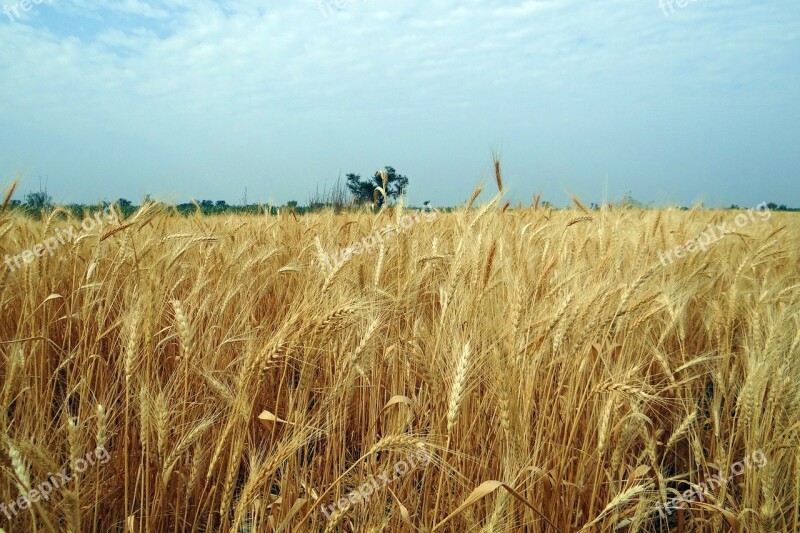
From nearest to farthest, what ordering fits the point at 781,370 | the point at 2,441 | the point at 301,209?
the point at 2,441, the point at 781,370, the point at 301,209

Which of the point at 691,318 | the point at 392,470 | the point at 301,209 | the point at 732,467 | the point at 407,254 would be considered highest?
the point at 301,209

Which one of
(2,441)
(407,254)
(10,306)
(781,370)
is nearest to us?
(2,441)

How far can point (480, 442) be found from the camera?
1.63 metres

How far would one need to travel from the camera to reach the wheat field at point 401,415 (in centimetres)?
129

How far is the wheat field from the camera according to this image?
129 centimetres

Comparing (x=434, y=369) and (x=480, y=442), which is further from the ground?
(x=434, y=369)

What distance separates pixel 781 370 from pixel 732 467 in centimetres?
37

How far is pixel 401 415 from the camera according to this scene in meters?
1.56

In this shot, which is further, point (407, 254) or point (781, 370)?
point (407, 254)

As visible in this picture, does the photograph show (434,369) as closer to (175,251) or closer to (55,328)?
(175,251)

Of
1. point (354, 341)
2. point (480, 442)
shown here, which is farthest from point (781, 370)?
point (354, 341)

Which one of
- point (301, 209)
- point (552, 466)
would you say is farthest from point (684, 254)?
point (301, 209)

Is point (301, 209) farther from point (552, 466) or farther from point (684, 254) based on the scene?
point (552, 466)

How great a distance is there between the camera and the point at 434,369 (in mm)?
1561
